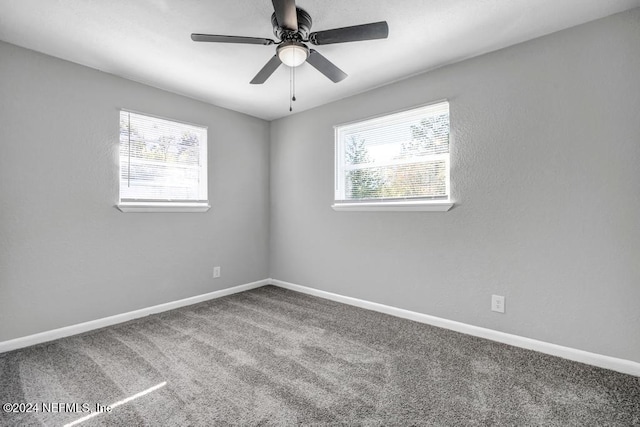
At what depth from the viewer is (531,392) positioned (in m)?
1.72

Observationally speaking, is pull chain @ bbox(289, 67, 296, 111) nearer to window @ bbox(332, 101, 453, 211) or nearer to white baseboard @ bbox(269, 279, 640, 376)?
window @ bbox(332, 101, 453, 211)

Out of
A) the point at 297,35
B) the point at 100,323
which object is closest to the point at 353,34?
the point at 297,35

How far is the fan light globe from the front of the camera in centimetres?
180

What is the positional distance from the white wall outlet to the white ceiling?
6.54 feet

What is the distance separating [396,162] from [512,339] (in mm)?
1804

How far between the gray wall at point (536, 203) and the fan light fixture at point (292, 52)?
1372mm

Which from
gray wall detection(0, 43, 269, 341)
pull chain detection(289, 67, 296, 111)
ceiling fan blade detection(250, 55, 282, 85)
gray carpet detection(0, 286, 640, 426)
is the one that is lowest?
gray carpet detection(0, 286, 640, 426)

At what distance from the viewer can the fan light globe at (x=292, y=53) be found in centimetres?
180

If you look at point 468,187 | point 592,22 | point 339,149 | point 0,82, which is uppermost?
point 592,22

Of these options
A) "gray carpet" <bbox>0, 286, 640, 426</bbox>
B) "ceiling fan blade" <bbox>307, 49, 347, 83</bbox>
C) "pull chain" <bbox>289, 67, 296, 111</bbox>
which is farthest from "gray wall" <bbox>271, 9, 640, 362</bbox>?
"ceiling fan blade" <bbox>307, 49, 347, 83</bbox>

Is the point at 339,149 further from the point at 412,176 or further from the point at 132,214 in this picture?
the point at 132,214

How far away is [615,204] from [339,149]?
7.89 ft

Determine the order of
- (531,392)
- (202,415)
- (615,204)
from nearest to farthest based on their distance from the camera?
(202,415) → (531,392) → (615,204)

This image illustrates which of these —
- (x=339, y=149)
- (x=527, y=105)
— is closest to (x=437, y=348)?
(x=527, y=105)
